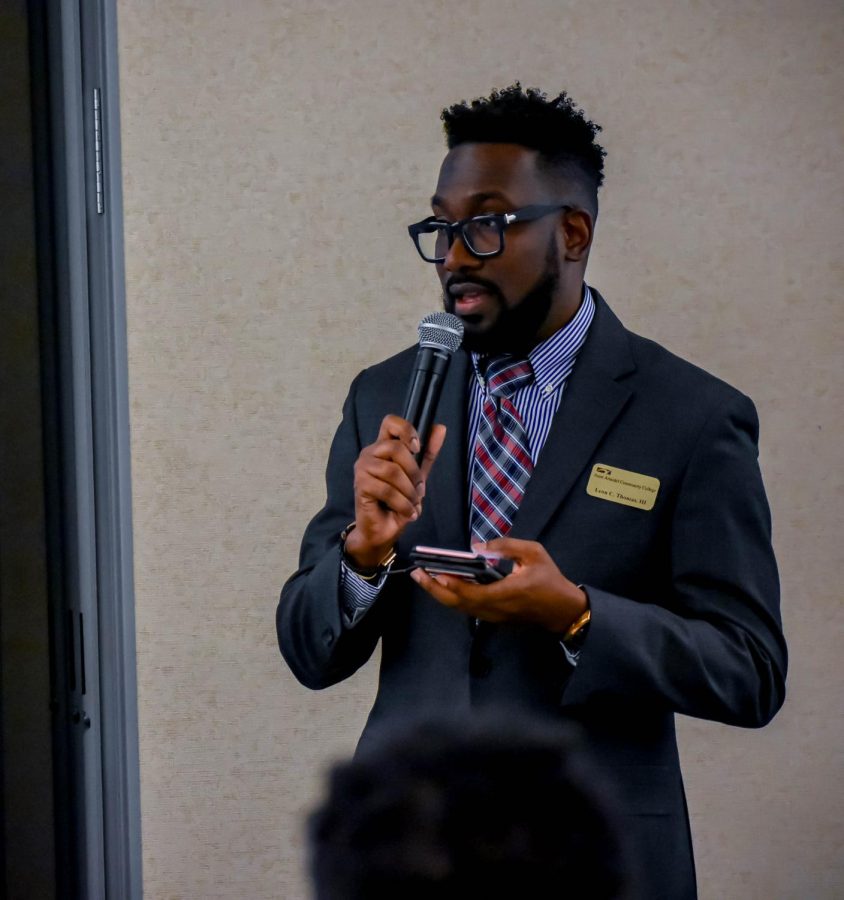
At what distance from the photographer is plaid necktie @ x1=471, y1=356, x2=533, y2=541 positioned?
171cm

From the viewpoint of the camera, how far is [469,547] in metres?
1.68

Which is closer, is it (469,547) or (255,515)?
(469,547)

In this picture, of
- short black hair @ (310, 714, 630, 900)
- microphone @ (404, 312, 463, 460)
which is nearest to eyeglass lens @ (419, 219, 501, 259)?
microphone @ (404, 312, 463, 460)

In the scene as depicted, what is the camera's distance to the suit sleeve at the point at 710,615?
1.52 metres

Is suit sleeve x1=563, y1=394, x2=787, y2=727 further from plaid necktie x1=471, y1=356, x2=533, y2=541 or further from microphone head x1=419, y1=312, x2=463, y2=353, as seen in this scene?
microphone head x1=419, y1=312, x2=463, y2=353

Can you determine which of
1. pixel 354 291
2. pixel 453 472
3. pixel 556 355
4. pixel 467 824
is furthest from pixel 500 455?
pixel 467 824

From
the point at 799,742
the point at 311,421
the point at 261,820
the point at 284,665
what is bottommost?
the point at 261,820

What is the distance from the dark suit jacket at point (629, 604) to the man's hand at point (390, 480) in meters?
0.16

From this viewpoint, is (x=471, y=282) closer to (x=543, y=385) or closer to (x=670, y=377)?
(x=543, y=385)

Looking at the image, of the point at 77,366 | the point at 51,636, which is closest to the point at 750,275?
the point at 77,366

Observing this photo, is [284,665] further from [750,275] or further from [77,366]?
[750,275]

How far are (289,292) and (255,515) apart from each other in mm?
455

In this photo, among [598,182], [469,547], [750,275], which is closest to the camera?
[469,547]

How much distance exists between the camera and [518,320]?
179 cm
